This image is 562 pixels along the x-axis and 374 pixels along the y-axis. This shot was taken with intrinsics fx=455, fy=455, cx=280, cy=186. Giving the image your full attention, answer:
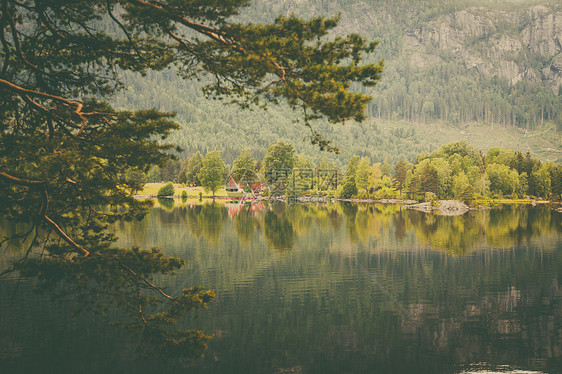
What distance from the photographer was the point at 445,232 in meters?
48.8

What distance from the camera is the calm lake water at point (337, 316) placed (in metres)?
14.2

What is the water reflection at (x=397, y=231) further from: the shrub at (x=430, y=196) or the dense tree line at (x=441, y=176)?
the dense tree line at (x=441, y=176)

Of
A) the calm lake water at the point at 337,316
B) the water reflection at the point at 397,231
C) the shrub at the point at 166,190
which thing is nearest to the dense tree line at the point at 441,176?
the shrub at the point at 166,190

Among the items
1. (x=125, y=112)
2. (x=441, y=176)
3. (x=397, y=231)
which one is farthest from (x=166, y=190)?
(x=125, y=112)

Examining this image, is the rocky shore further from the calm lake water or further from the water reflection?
the calm lake water

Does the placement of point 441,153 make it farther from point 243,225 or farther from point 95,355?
point 95,355

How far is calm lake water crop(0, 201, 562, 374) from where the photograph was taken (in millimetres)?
14156

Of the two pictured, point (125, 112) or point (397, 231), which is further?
point (397, 231)

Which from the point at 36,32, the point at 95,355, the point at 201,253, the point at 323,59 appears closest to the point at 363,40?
the point at 323,59

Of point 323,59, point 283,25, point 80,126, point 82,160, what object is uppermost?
point 283,25

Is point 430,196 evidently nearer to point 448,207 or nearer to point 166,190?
point 448,207

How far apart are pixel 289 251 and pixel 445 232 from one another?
22145 mm

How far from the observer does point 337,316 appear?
18641 millimetres

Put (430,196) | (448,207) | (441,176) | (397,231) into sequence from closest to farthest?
(397,231) → (448,207) → (430,196) → (441,176)
